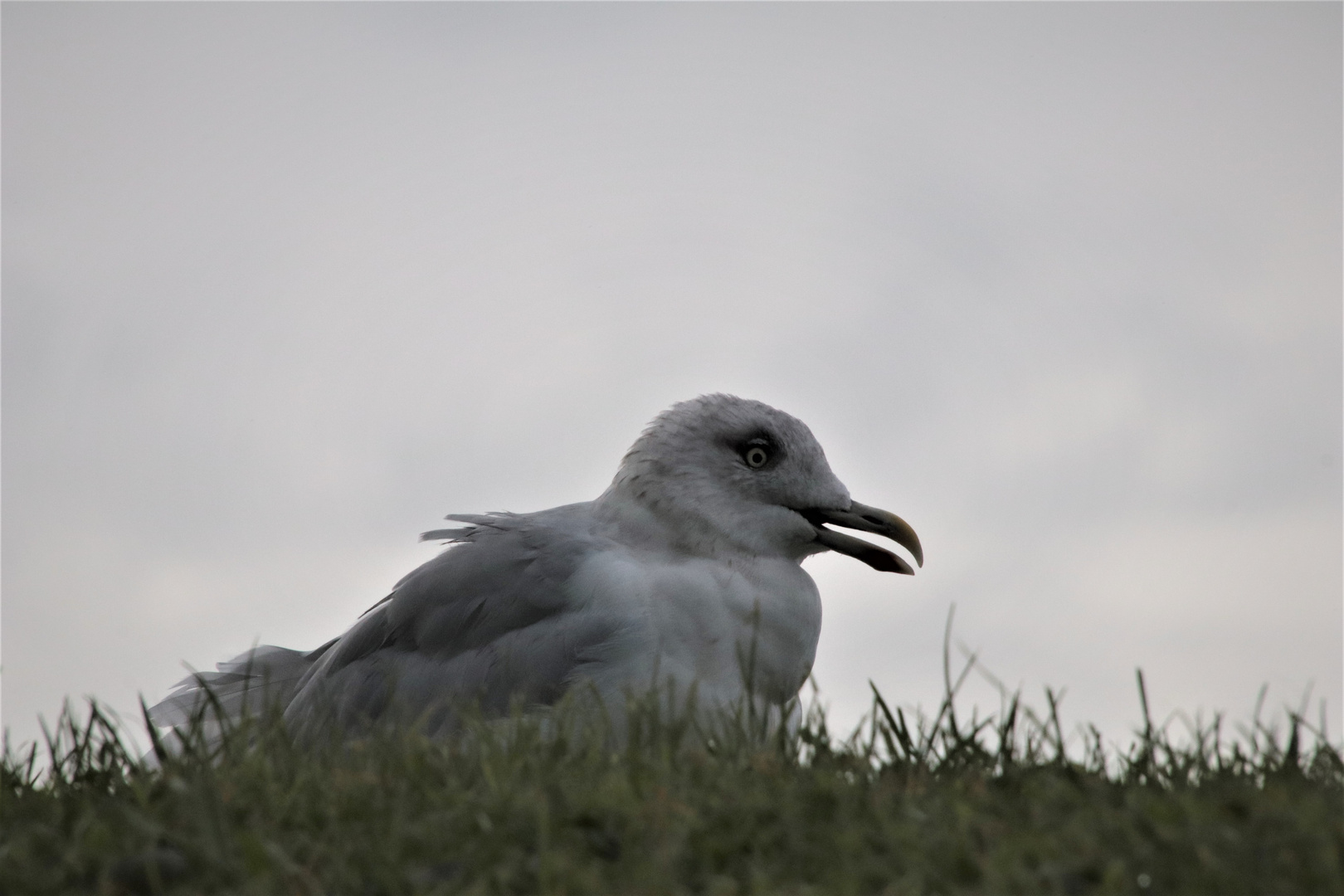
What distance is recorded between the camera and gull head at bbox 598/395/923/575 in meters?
5.89

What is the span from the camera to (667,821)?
9.65 feet

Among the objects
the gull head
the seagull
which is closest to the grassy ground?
the seagull

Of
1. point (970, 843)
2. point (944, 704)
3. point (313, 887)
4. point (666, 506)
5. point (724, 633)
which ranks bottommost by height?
point (313, 887)

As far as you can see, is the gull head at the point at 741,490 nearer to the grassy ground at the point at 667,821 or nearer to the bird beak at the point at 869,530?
the bird beak at the point at 869,530

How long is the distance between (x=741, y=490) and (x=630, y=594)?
838 millimetres

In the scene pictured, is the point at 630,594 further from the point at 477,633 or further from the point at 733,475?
the point at 733,475

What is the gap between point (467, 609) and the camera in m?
5.57

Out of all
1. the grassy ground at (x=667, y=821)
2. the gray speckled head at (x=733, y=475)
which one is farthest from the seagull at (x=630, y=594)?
the grassy ground at (x=667, y=821)

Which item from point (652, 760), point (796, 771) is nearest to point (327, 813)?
point (652, 760)

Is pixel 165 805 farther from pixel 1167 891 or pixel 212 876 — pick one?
pixel 1167 891

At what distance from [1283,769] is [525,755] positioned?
Answer: 2.03 meters

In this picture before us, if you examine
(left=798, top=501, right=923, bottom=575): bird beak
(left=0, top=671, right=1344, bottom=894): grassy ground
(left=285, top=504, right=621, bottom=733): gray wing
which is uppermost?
(left=798, top=501, right=923, bottom=575): bird beak

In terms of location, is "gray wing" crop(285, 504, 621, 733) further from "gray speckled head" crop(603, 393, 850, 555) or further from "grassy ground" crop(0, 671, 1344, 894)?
"grassy ground" crop(0, 671, 1344, 894)

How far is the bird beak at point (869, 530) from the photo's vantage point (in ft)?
20.1
